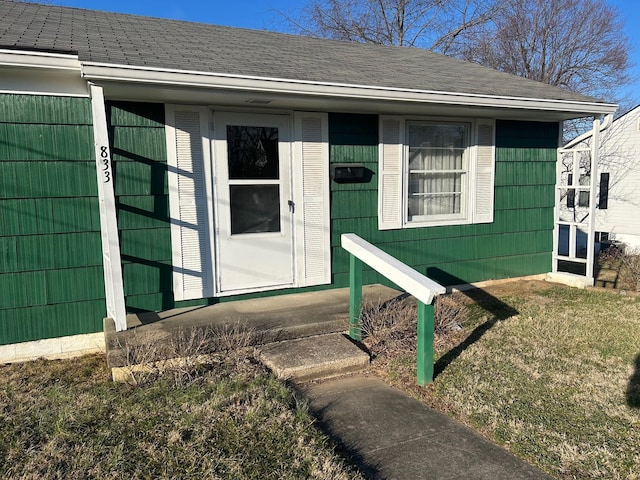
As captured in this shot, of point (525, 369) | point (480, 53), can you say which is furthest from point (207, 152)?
point (480, 53)

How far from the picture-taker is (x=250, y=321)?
4312mm

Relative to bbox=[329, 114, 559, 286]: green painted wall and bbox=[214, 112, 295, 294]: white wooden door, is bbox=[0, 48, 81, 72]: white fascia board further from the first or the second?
bbox=[329, 114, 559, 286]: green painted wall

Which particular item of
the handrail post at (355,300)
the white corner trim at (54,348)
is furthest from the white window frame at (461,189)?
the white corner trim at (54,348)

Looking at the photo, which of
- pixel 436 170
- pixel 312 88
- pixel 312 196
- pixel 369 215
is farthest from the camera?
pixel 436 170

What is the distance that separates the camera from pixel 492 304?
18.7 feet

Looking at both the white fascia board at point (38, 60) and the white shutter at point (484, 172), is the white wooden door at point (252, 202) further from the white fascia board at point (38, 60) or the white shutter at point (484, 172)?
the white shutter at point (484, 172)

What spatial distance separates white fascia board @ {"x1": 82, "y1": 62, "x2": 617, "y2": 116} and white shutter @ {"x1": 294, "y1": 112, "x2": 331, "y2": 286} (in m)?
0.70

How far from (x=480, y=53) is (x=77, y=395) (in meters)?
19.3

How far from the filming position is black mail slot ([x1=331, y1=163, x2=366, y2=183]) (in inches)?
211

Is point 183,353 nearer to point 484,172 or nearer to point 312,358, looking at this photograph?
point 312,358

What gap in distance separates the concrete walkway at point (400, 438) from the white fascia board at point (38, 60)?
3168 millimetres

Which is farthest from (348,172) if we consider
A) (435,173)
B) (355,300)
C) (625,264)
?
(625,264)

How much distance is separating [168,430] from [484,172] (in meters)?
5.03

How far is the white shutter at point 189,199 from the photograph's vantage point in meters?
4.59
